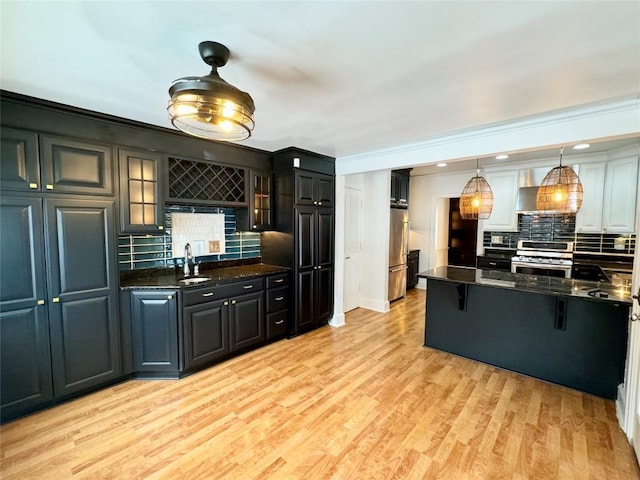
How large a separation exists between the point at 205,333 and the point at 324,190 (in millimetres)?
2346

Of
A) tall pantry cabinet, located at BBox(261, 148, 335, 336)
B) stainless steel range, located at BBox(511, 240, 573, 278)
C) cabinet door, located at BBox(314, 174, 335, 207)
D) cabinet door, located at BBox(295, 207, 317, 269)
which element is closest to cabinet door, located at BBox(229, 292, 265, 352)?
tall pantry cabinet, located at BBox(261, 148, 335, 336)

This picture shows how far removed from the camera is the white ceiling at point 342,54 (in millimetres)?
1274

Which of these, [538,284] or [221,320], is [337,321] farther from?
[538,284]

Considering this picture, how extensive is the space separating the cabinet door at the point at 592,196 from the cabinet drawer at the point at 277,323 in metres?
4.76

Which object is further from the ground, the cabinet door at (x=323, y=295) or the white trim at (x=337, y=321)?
the cabinet door at (x=323, y=295)

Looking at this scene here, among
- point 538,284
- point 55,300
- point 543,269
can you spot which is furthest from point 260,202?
point 543,269

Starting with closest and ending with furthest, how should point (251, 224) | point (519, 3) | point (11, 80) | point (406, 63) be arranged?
1. point (519, 3)
2. point (406, 63)
3. point (11, 80)
4. point (251, 224)

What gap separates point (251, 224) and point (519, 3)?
9.94ft

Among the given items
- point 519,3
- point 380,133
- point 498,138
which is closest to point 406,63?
point 519,3

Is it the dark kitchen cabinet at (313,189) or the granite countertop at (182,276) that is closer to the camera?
the granite countertop at (182,276)

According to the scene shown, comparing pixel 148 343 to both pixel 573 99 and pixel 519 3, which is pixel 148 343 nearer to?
pixel 519 3

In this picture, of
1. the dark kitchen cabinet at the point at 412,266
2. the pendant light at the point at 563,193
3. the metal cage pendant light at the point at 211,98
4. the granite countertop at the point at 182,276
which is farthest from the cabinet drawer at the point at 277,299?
the dark kitchen cabinet at the point at 412,266

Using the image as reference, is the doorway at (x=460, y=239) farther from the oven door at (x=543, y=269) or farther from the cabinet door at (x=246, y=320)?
the cabinet door at (x=246, y=320)

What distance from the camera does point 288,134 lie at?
303cm
